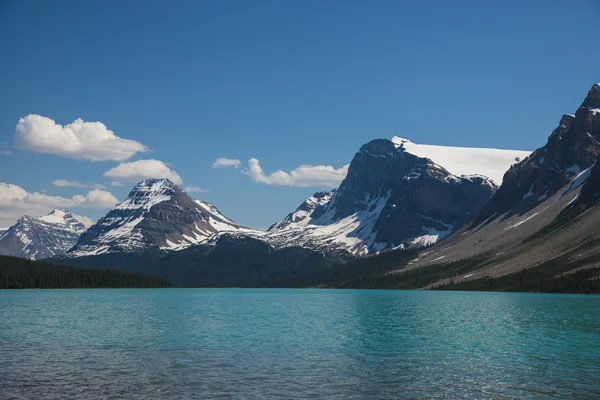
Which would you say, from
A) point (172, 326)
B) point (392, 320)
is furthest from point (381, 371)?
point (392, 320)

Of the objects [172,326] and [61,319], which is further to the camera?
[61,319]

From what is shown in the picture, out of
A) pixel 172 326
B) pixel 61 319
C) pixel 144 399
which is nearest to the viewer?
pixel 144 399

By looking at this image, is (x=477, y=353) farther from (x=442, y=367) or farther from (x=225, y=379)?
(x=225, y=379)

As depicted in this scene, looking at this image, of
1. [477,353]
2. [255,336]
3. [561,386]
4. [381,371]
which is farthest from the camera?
[255,336]

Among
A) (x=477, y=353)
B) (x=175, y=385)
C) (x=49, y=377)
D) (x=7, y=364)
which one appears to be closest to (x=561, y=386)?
(x=477, y=353)

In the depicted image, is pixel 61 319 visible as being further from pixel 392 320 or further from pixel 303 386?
pixel 303 386

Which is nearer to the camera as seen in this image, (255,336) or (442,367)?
(442,367)

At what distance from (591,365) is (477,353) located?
41.8 feet

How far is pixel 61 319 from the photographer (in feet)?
368

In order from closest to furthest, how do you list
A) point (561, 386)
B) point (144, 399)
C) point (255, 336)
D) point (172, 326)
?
Answer: point (144, 399) → point (561, 386) → point (255, 336) → point (172, 326)

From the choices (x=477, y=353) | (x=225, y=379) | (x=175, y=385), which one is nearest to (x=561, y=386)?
(x=477, y=353)

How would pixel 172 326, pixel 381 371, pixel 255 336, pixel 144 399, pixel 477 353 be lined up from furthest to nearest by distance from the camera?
pixel 172 326 → pixel 255 336 → pixel 477 353 → pixel 381 371 → pixel 144 399

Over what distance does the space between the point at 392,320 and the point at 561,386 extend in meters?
70.1

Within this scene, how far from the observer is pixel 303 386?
158 ft
